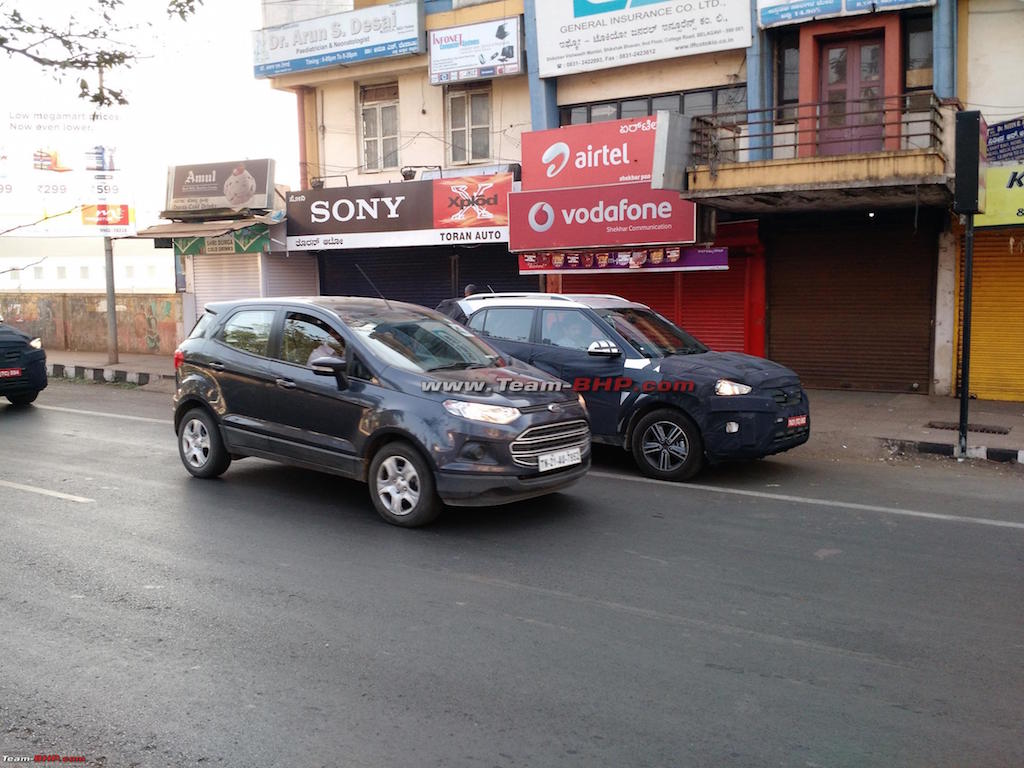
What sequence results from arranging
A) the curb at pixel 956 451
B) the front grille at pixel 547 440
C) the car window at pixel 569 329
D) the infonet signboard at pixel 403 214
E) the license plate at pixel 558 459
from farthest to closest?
the infonet signboard at pixel 403 214 → the curb at pixel 956 451 → the car window at pixel 569 329 → the license plate at pixel 558 459 → the front grille at pixel 547 440

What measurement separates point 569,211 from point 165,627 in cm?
1200

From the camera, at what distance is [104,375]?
18.5 metres

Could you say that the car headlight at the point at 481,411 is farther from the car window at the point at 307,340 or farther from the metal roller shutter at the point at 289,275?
the metal roller shutter at the point at 289,275

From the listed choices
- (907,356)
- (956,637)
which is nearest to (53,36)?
(956,637)

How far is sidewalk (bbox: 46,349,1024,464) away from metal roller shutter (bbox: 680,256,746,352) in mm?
1737

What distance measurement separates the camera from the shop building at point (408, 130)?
17.8 meters

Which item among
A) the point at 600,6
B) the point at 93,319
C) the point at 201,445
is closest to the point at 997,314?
the point at 600,6

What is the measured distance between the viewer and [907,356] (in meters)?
14.9

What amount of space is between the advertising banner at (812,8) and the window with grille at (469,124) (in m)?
6.08

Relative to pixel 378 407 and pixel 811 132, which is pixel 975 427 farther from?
pixel 378 407

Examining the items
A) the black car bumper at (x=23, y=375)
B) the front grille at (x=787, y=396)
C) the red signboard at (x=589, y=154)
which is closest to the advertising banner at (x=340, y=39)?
the red signboard at (x=589, y=154)

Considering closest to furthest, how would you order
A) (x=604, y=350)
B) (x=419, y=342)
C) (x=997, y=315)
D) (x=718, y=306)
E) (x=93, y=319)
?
(x=419, y=342) → (x=604, y=350) → (x=997, y=315) → (x=718, y=306) → (x=93, y=319)

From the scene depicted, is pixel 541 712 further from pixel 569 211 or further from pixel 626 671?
pixel 569 211

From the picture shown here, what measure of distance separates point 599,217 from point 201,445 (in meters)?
8.81
